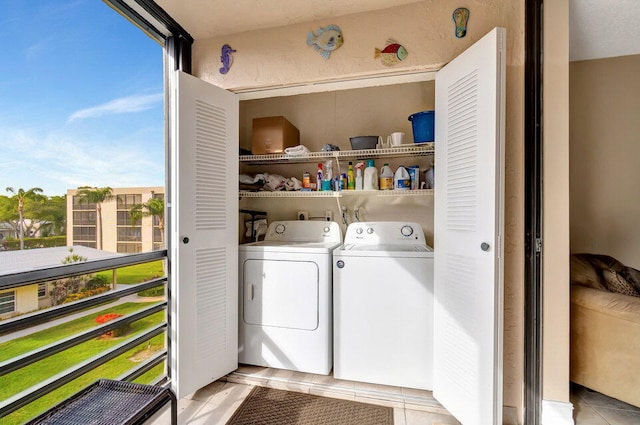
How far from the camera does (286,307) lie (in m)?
2.10

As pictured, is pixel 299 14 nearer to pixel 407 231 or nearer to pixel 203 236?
pixel 203 236

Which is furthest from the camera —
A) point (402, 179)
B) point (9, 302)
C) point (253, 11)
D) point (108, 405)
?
point (402, 179)

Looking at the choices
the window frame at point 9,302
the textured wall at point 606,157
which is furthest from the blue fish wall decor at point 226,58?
the textured wall at point 606,157

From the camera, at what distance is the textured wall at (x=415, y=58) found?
1.63 meters

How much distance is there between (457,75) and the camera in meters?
1.64

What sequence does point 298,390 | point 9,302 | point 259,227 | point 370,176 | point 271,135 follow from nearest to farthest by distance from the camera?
point 9,302, point 298,390, point 370,176, point 271,135, point 259,227

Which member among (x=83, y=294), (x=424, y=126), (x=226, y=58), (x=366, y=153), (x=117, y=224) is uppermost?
(x=226, y=58)

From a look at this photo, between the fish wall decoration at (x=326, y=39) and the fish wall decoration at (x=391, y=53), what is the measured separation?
0.92 feet

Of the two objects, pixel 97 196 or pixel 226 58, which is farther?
pixel 226 58

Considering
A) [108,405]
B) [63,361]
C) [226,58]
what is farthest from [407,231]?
[63,361]

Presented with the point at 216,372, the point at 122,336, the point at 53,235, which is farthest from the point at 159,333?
the point at 53,235

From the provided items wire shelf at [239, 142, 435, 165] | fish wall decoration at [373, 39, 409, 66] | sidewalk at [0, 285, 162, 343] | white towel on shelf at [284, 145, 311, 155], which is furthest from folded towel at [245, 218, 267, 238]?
fish wall decoration at [373, 39, 409, 66]

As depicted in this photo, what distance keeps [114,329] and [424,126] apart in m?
2.50

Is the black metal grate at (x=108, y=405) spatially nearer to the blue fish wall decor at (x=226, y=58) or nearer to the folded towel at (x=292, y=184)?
the folded towel at (x=292, y=184)
